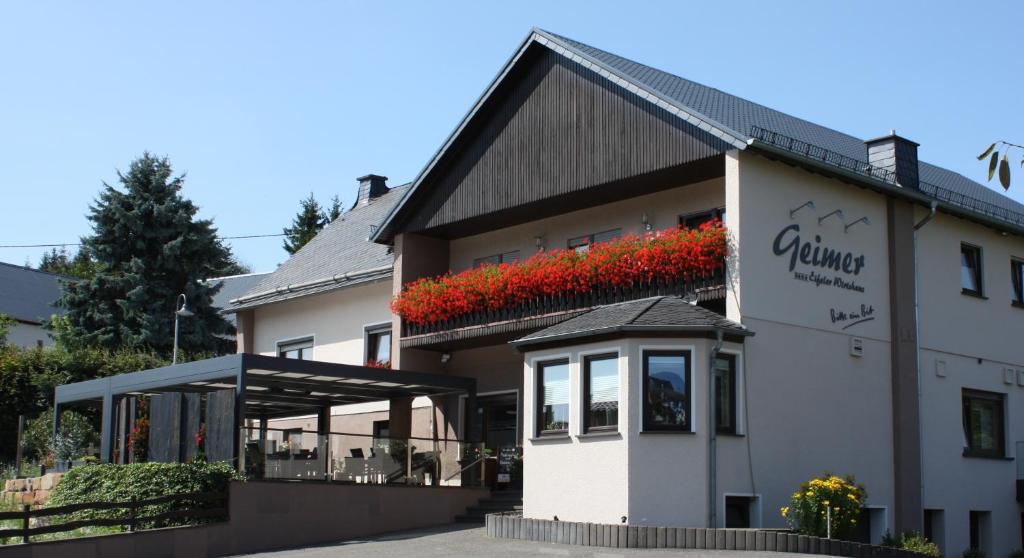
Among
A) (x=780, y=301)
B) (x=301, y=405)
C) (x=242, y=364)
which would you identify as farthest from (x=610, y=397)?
(x=301, y=405)

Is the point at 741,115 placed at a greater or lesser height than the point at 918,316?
greater

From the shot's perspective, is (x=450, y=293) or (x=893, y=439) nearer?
(x=893, y=439)

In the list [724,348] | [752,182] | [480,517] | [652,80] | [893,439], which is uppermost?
[652,80]

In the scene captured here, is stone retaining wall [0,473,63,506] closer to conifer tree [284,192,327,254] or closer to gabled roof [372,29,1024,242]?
gabled roof [372,29,1024,242]

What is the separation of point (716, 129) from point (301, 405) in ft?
42.5

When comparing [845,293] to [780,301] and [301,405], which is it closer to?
[780,301]

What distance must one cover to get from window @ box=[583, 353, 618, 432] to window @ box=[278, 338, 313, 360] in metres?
13.0

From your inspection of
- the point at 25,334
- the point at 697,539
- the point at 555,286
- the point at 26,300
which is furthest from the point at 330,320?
the point at 26,300

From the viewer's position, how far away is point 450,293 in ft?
81.4

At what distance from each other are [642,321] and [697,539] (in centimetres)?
354

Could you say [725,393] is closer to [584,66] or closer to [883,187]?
[883,187]

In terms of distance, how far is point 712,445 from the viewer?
18.9 m

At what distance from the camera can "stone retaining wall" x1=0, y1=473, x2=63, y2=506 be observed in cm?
2453

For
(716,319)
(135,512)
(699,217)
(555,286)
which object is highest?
(699,217)
